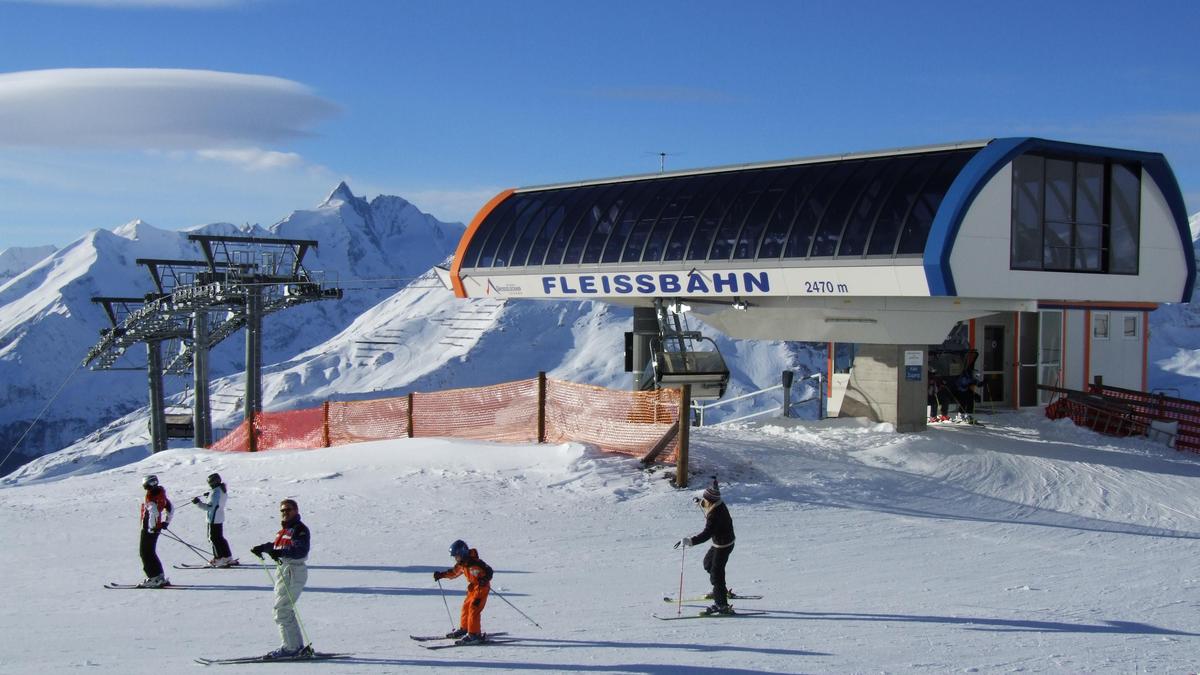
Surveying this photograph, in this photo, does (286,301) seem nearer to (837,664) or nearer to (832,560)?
(832,560)

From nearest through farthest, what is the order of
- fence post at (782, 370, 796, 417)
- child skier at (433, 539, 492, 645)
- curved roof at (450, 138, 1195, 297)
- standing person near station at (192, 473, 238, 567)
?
1. child skier at (433, 539, 492, 645)
2. standing person near station at (192, 473, 238, 567)
3. curved roof at (450, 138, 1195, 297)
4. fence post at (782, 370, 796, 417)

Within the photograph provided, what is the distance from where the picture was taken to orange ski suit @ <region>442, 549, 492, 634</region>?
9727 mm

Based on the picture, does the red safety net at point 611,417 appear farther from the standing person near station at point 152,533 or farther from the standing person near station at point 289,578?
the standing person near station at point 289,578

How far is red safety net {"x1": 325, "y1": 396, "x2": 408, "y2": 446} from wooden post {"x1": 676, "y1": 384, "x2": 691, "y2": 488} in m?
6.99

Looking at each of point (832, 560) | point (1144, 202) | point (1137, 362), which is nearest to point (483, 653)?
point (832, 560)

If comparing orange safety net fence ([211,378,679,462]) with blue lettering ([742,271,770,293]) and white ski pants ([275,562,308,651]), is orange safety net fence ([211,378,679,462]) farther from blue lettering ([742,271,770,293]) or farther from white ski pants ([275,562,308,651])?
white ski pants ([275,562,308,651])

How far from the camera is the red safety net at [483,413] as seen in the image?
20.5 metres

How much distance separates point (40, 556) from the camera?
14.8m

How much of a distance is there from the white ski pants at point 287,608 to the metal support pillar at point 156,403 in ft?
106

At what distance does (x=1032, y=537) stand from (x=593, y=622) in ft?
24.8

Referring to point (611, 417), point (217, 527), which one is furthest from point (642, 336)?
point (217, 527)

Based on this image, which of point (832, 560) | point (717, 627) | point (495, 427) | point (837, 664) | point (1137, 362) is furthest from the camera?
point (1137, 362)

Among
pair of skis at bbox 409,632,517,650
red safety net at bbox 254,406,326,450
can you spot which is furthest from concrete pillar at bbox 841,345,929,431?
pair of skis at bbox 409,632,517,650

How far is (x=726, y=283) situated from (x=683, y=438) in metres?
5.73
